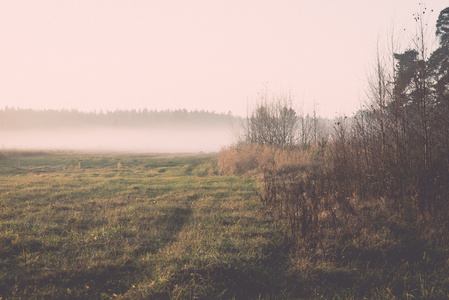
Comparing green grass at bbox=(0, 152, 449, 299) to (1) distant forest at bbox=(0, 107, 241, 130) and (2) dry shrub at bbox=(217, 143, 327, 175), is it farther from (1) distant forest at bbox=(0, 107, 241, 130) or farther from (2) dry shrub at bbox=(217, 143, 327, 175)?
(1) distant forest at bbox=(0, 107, 241, 130)

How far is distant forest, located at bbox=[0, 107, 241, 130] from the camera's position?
10268 centimetres

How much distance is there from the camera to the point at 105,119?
112 meters

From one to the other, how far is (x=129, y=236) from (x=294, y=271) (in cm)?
298

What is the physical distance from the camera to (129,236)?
4664 millimetres

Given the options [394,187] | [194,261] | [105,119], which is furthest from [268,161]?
[105,119]

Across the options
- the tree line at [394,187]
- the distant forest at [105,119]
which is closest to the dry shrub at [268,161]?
the tree line at [394,187]

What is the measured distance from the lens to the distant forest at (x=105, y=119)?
102681 mm

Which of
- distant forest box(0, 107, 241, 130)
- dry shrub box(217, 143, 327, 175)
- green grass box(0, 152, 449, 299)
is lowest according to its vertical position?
green grass box(0, 152, 449, 299)

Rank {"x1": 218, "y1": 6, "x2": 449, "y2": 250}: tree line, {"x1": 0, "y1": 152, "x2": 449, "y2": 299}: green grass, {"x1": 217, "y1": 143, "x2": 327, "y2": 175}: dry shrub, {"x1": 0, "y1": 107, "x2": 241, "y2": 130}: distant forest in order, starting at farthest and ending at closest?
{"x1": 0, "y1": 107, "x2": 241, "y2": 130}: distant forest, {"x1": 217, "y1": 143, "x2": 327, "y2": 175}: dry shrub, {"x1": 218, "y1": 6, "x2": 449, "y2": 250}: tree line, {"x1": 0, "y1": 152, "x2": 449, "y2": 299}: green grass

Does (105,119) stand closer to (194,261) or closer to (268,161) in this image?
(268,161)

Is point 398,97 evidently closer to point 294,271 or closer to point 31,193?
point 294,271

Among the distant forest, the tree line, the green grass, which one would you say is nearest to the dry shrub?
the tree line

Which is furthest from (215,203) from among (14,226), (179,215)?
(14,226)

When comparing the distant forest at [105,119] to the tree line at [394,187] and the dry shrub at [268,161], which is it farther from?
the tree line at [394,187]
